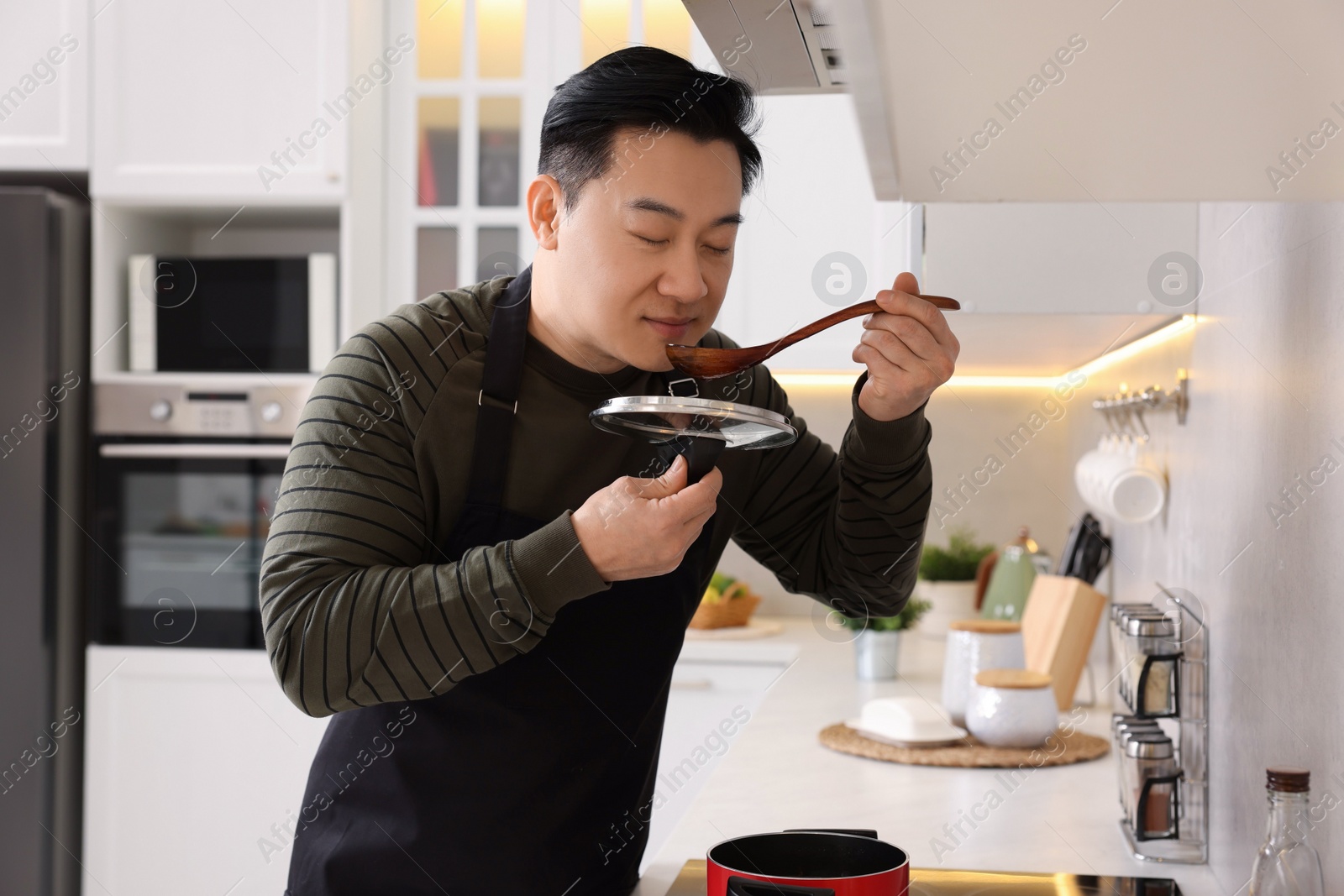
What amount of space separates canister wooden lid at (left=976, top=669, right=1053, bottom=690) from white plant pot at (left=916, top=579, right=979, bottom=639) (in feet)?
3.05

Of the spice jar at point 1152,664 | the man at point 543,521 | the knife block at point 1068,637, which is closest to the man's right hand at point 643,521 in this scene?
the man at point 543,521

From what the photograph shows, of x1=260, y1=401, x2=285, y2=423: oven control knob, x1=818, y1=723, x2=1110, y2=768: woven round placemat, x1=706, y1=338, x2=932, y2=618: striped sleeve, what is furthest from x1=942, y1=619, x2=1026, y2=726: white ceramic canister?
x1=260, y1=401, x2=285, y2=423: oven control knob

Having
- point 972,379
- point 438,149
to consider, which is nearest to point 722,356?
point 438,149

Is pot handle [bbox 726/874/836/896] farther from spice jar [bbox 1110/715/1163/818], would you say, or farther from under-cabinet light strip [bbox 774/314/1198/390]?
under-cabinet light strip [bbox 774/314/1198/390]

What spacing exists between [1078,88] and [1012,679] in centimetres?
116

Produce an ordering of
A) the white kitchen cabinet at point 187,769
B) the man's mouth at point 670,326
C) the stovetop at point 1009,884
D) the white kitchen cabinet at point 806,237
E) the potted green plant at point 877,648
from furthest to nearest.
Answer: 1. the white kitchen cabinet at point 806,237
2. the white kitchen cabinet at point 187,769
3. the potted green plant at point 877,648
4. the stovetop at point 1009,884
5. the man's mouth at point 670,326

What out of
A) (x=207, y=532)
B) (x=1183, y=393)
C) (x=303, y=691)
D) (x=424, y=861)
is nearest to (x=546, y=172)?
(x=303, y=691)

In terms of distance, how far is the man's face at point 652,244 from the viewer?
0.92 metres

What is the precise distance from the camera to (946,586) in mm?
2613

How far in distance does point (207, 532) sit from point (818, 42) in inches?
77.8

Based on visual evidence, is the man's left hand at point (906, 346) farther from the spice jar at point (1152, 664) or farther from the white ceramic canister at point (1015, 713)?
the white ceramic canister at point (1015, 713)

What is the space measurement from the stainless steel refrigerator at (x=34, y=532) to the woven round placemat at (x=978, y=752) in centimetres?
157

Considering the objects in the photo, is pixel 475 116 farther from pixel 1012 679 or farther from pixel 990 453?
pixel 1012 679

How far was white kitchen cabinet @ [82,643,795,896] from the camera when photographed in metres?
2.36
